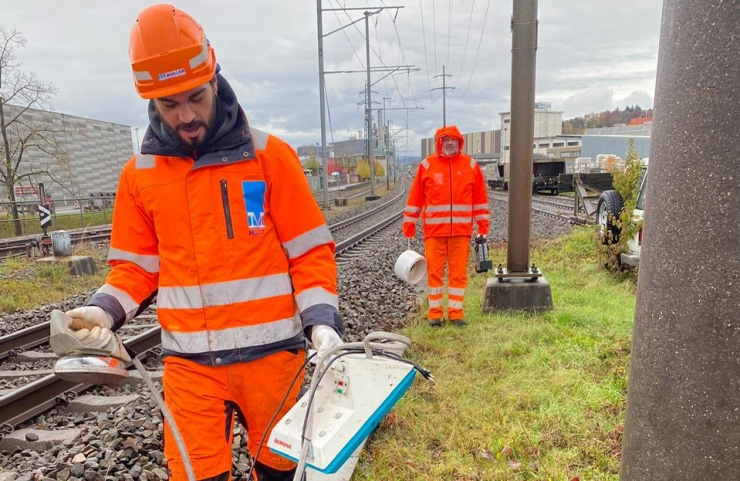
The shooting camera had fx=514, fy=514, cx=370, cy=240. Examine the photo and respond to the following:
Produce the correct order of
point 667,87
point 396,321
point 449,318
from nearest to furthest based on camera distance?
1. point 667,87
2. point 449,318
3. point 396,321

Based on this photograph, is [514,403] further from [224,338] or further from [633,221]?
[633,221]

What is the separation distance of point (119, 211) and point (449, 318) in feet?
13.9

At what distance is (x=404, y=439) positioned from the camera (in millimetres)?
3275

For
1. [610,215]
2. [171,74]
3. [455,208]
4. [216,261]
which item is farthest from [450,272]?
[171,74]

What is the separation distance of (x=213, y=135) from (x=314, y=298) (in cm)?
74

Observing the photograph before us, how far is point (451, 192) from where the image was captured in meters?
5.73

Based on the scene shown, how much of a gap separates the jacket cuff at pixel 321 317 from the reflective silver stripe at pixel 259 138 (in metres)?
0.68

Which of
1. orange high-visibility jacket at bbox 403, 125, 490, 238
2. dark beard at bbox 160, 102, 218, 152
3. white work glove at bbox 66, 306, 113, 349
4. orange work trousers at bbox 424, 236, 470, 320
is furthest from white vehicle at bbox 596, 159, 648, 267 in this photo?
white work glove at bbox 66, 306, 113, 349

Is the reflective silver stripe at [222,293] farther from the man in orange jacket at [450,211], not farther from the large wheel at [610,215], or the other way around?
the large wheel at [610,215]

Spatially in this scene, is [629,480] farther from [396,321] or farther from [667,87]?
[396,321]

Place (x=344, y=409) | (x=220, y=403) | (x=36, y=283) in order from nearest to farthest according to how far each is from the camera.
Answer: (x=344, y=409) → (x=220, y=403) → (x=36, y=283)

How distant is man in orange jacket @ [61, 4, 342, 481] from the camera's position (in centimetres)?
195

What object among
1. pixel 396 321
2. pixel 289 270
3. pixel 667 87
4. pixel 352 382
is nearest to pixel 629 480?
pixel 352 382

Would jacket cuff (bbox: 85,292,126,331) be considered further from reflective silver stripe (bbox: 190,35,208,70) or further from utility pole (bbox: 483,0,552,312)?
utility pole (bbox: 483,0,552,312)
